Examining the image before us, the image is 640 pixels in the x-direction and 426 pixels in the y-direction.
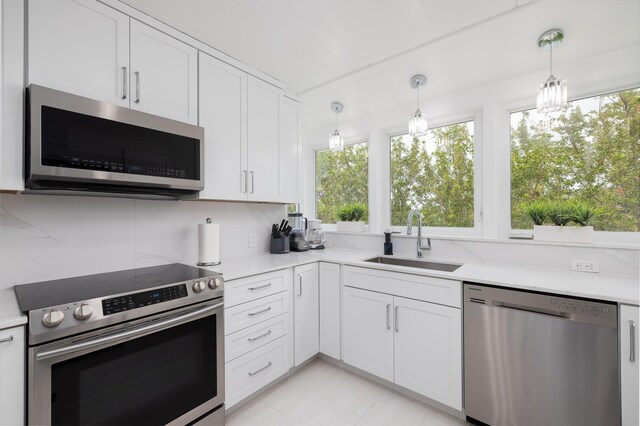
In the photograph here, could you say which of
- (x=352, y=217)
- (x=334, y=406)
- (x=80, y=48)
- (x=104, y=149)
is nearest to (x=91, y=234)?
(x=104, y=149)

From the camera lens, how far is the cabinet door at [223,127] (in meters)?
1.96

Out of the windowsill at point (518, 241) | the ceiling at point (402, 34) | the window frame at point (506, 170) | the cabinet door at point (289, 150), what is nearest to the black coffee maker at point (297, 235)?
the cabinet door at point (289, 150)

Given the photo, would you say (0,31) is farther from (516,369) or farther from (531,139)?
(531,139)

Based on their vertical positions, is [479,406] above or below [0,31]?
below

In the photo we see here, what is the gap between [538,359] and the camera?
1.48 metres

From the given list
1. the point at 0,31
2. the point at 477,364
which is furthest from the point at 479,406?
the point at 0,31

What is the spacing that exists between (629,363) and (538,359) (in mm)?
335

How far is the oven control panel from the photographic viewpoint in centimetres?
124

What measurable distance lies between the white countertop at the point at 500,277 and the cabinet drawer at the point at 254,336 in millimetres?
373

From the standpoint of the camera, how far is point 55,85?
1.34m

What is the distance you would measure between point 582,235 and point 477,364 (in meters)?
1.07

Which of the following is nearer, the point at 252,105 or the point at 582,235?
the point at 582,235

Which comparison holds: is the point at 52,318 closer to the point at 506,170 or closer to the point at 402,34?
the point at 402,34

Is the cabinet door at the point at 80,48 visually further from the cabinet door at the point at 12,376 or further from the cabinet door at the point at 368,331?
the cabinet door at the point at 368,331
